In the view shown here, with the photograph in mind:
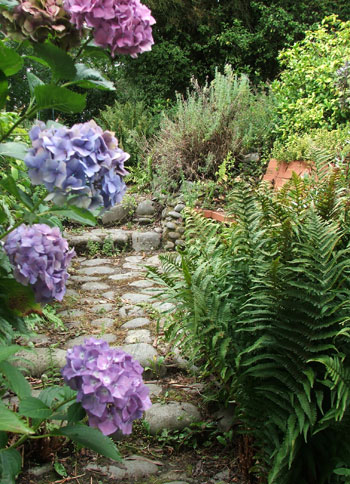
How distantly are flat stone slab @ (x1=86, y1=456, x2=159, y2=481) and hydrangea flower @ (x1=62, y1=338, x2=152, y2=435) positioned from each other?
1105 mm

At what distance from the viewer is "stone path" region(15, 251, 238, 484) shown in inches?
77.4

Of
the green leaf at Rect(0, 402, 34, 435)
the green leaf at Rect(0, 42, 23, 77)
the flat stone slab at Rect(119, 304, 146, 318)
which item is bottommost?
the flat stone slab at Rect(119, 304, 146, 318)

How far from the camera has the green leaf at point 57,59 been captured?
91cm

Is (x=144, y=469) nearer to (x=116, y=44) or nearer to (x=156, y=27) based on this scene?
(x=116, y=44)

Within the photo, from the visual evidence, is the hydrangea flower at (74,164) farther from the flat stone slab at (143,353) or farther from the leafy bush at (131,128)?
the leafy bush at (131,128)

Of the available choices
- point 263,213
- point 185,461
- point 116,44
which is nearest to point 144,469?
→ point 185,461

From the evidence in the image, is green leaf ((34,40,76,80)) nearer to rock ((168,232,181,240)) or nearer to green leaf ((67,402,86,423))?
green leaf ((67,402,86,423))

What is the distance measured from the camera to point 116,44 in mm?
989

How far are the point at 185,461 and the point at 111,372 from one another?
4.35ft

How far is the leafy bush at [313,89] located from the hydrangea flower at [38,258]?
4.56 metres

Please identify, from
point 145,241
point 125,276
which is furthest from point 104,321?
point 145,241

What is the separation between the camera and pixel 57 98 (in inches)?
35.3

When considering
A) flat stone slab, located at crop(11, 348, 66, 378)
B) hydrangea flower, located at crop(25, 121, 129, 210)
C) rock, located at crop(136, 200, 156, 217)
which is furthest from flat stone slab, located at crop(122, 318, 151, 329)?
rock, located at crop(136, 200, 156, 217)

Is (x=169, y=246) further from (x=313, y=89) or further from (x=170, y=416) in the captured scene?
(x=170, y=416)
